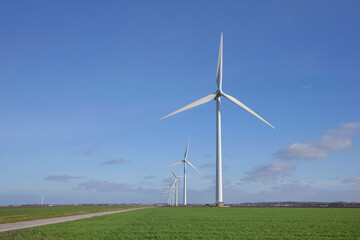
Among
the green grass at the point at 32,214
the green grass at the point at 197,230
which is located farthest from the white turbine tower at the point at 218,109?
the green grass at the point at 197,230

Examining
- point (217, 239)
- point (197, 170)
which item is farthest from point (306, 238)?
point (197, 170)

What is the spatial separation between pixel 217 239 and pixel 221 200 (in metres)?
55.1

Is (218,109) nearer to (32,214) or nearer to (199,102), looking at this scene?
(199,102)

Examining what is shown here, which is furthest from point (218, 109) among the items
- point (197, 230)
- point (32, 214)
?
point (197, 230)

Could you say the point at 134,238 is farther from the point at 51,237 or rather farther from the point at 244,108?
the point at 244,108

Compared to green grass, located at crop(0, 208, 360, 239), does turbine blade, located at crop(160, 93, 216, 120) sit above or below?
above

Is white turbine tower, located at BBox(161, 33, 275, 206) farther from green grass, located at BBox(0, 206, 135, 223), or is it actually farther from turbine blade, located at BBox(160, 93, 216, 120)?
green grass, located at BBox(0, 206, 135, 223)

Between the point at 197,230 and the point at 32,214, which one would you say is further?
the point at 32,214

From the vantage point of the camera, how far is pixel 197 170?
112938 millimetres

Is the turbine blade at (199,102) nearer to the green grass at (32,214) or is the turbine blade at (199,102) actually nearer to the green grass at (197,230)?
the green grass at (32,214)

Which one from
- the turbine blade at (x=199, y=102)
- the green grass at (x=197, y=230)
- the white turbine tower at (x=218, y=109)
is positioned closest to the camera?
the green grass at (x=197, y=230)

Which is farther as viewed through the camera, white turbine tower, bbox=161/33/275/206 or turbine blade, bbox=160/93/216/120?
turbine blade, bbox=160/93/216/120

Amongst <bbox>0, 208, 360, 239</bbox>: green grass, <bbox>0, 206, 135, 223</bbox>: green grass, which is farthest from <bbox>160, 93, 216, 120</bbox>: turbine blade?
<bbox>0, 208, 360, 239</bbox>: green grass

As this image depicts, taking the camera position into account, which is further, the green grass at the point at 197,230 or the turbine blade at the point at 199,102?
the turbine blade at the point at 199,102
